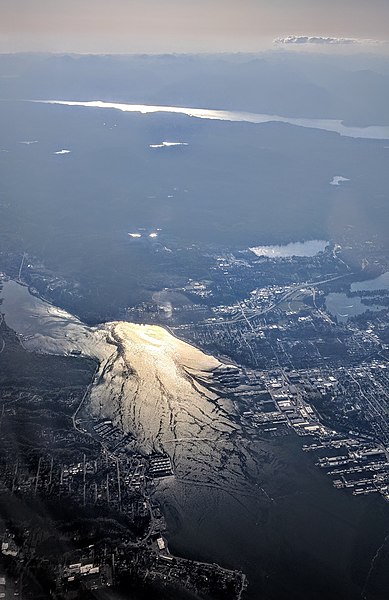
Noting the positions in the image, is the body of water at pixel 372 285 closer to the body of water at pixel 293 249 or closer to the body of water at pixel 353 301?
the body of water at pixel 353 301

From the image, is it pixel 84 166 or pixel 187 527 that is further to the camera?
pixel 84 166

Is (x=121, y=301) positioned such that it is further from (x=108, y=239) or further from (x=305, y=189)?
(x=305, y=189)

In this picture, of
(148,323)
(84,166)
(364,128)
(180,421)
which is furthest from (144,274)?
(364,128)

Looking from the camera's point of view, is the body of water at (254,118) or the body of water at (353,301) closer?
the body of water at (353,301)

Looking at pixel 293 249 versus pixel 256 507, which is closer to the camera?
pixel 256 507

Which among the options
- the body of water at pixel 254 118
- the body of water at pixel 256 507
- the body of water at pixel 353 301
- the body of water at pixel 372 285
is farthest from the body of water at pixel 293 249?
the body of water at pixel 254 118

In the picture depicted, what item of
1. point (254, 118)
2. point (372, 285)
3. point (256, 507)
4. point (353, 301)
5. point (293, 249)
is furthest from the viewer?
point (254, 118)

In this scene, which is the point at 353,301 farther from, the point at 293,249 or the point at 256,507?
the point at 256,507

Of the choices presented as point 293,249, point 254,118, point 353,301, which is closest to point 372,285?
point 353,301

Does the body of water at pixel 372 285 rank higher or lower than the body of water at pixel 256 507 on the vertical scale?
lower

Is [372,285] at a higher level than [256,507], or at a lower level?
lower

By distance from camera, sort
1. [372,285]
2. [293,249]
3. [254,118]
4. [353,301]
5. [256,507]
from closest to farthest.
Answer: [256,507] → [353,301] → [372,285] → [293,249] → [254,118]
